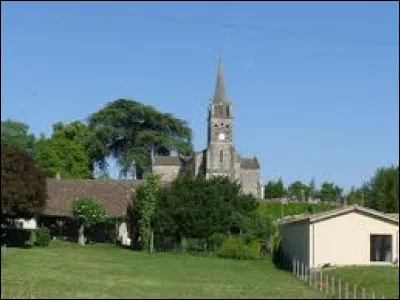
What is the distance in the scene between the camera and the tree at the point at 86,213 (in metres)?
63.7

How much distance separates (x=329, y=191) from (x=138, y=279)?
377 ft

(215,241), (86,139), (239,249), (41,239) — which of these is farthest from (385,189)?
(86,139)

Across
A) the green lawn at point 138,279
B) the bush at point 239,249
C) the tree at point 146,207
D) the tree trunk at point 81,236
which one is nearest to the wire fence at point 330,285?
the green lawn at point 138,279

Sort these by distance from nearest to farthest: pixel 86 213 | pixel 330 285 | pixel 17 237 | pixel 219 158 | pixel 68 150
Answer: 1. pixel 330 285
2. pixel 17 237
3. pixel 86 213
4. pixel 68 150
5. pixel 219 158

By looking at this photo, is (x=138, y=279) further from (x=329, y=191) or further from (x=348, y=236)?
(x=329, y=191)

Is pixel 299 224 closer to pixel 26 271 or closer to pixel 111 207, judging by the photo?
pixel 26 271

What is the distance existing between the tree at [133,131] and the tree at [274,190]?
28514 mm

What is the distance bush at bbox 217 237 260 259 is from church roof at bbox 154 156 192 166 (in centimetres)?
6213

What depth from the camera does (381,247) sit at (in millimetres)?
41344

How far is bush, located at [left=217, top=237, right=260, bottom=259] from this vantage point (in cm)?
4931

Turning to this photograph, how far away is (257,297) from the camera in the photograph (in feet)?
75.6

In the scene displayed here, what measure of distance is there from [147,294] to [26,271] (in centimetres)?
945

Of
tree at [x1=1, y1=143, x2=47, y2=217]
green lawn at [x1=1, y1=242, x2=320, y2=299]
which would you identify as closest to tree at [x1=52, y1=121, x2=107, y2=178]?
tree at [x1=1, y1=143, x2=47, y2=217]

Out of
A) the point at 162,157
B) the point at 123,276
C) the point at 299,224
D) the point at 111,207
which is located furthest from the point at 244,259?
the point at 162,157
